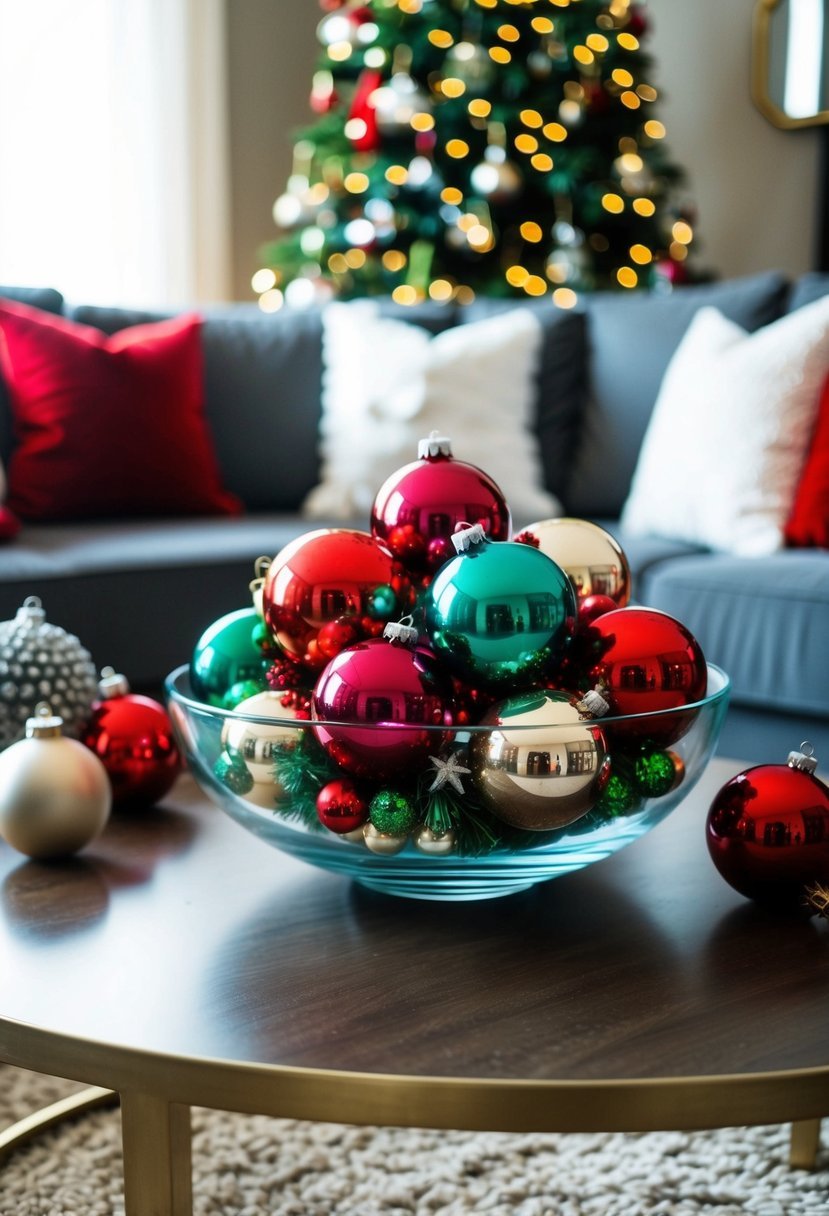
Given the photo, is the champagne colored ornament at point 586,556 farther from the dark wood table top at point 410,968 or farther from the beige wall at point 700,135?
the beige wall at point 700,135

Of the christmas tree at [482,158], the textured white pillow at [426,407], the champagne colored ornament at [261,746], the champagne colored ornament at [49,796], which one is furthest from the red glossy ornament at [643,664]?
the christmas tree at [482,158]

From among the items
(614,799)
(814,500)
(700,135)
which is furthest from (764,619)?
(700,135)

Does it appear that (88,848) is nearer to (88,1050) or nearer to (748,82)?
(88,1050)

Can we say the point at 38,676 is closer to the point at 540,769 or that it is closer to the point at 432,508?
the point at 432,508

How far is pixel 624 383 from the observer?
2584 millimetres

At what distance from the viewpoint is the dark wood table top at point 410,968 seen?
645mm

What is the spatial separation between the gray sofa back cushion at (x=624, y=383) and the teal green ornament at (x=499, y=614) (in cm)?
177

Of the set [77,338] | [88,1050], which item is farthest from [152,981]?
[77,338]

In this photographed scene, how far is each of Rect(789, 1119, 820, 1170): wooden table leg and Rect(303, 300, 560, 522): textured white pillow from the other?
149cm

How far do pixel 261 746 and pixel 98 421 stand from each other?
1638mm

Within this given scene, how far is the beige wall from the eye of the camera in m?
4.11

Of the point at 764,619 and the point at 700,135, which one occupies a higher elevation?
the point at 700,135

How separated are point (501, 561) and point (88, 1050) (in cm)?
40

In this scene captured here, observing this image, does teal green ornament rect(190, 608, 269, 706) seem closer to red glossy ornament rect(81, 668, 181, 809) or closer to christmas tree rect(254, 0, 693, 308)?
red glossy ornament rect(81, 668, 181, 809)
